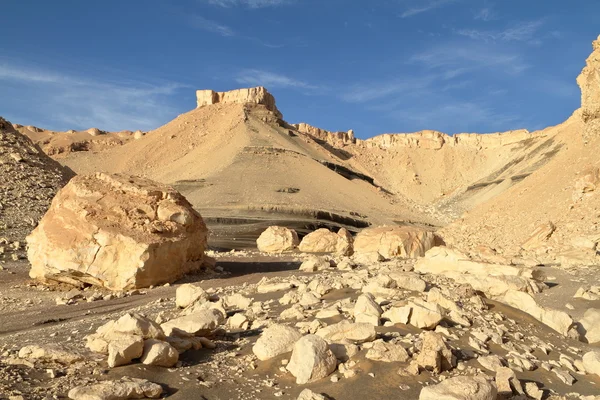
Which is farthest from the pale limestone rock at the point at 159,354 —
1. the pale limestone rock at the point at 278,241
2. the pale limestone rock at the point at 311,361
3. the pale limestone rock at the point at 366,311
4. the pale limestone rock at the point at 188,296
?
the pale limestone rock at the point at 278,241

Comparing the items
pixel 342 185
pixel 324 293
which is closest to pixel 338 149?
pixel 342 185

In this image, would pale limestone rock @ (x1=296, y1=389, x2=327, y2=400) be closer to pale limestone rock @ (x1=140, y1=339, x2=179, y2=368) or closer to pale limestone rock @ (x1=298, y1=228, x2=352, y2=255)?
pale limestone rock @ (x1=140, y1=339, x2=179, y2=368)

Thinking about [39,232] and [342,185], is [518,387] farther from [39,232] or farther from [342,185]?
[342,185]

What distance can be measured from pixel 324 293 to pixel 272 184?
45320mm

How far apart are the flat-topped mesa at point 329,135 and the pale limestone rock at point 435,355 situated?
9896 centimetres

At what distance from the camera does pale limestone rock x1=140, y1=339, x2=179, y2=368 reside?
4.56m

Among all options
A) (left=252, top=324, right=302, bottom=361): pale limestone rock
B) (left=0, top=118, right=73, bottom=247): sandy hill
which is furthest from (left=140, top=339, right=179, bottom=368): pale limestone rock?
(left=0, top=118, right=73, bottom=247): sandy hill

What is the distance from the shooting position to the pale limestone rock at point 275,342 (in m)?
4.89

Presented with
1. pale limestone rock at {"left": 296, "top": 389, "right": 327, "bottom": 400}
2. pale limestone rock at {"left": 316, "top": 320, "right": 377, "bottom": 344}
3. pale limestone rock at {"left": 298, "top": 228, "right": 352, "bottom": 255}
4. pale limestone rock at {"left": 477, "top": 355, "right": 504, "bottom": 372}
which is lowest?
pale limestone rock at {"left": 298, "top": 228, "right": 352, "bottom": 255}

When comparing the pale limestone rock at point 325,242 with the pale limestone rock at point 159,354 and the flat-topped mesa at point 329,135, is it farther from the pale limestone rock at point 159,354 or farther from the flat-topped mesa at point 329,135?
the flat-topped mesa at point 329,135

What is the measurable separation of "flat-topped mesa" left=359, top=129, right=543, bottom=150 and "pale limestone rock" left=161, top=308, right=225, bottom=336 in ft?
320

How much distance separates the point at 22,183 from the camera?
21.0m

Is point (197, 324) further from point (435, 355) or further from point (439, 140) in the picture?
point (439, 140)

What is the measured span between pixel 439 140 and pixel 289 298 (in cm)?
9893
